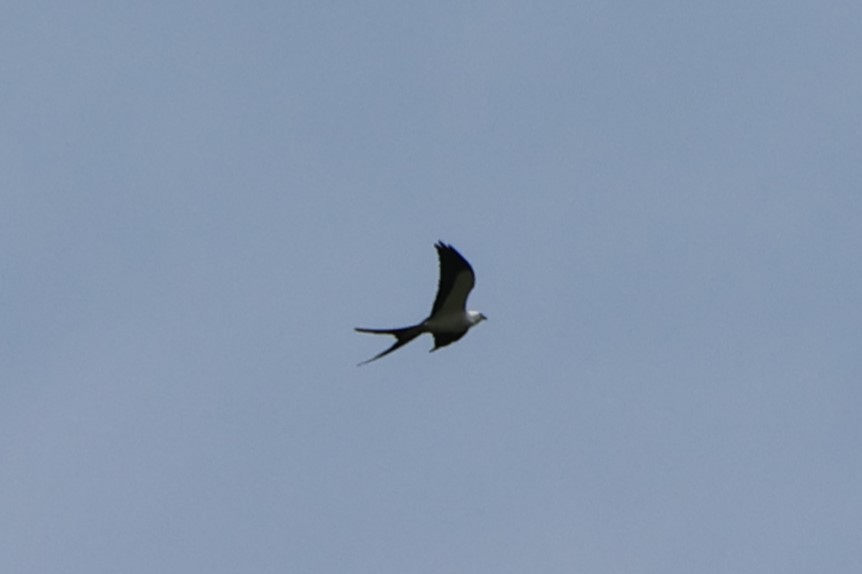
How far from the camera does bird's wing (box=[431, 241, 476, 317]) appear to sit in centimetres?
3734

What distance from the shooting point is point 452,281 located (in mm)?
38031

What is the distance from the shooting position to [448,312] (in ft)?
128

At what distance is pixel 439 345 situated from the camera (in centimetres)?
3956

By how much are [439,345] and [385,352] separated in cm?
198

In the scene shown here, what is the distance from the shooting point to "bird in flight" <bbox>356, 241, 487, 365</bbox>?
3747 centimetres

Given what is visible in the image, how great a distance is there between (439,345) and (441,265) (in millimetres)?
2558

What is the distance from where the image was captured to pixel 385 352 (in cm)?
3797

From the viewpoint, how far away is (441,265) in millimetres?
37719

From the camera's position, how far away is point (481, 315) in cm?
3988

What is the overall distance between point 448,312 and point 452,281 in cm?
124

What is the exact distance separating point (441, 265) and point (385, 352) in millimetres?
2239

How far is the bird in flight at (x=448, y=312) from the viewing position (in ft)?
123

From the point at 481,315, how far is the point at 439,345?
1.20 m
